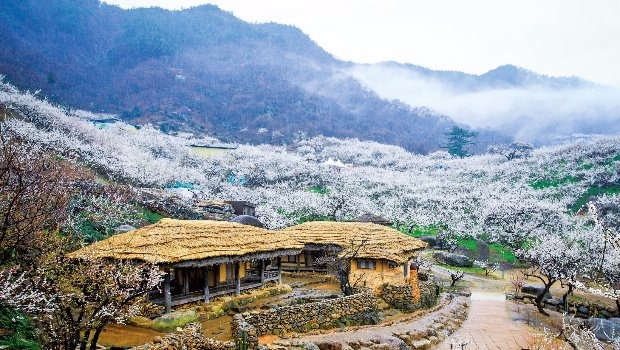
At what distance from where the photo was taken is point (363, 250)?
27312 millimetres

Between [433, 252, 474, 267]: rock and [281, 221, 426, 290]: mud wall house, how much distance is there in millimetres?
13047

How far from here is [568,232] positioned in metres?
46.3

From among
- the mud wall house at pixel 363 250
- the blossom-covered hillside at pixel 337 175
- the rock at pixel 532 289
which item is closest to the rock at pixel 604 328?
the rock at pixel 532 289

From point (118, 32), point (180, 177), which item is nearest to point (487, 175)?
point (180, 177)

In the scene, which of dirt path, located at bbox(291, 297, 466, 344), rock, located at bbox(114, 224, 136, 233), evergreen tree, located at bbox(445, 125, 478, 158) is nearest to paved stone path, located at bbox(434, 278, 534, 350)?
dirt path, located at bbox(291, 297, 466, 344)

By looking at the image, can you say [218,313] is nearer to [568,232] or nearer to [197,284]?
[197,284]

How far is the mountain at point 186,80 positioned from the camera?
117625 millimetres

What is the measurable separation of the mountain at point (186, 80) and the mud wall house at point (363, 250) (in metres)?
82.2

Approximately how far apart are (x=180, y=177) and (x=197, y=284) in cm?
4356

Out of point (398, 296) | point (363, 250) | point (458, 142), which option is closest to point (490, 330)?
point (398, 296)

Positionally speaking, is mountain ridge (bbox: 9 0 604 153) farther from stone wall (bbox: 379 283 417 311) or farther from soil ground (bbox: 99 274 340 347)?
stone wall (bbox: 379 283 417 311)

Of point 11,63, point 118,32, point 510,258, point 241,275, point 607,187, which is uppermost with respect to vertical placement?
point 118,32

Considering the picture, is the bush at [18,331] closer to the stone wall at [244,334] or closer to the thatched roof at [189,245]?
the thatched roof at [189,245]

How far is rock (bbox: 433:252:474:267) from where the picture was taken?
42969mm
